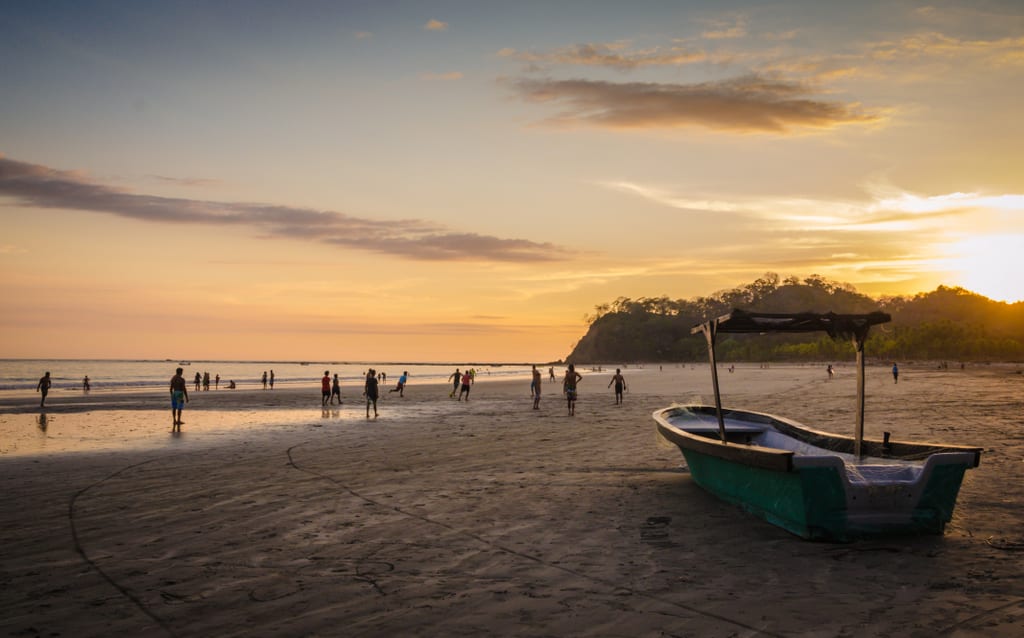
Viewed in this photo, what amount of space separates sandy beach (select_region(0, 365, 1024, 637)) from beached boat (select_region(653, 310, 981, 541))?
0.24 meters

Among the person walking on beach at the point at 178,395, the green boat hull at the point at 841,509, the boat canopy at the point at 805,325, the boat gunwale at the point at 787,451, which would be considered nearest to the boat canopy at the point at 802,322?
the boat canopy at the point at 805,325

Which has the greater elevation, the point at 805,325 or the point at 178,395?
the point at 805,325

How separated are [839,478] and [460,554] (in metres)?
4.34

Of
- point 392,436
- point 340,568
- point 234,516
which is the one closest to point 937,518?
point 340,568

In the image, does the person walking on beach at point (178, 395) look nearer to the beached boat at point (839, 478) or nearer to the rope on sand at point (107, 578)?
the rope on sand at point (107, 578)

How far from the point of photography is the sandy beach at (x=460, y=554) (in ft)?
17.7


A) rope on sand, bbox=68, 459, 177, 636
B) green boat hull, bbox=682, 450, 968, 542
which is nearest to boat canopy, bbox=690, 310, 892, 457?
green boat hull, bbox=682, 450, 968, 542

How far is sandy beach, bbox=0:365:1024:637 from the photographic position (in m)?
5.39

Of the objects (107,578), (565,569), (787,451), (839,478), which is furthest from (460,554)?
(839,478)

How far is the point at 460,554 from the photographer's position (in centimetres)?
731

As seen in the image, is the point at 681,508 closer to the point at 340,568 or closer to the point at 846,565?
the point at 846,565

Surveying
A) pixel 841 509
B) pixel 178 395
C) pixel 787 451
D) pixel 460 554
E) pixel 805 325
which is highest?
pixel 805 325

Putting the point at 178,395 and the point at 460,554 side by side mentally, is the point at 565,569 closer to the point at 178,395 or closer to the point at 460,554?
the point at 460,554

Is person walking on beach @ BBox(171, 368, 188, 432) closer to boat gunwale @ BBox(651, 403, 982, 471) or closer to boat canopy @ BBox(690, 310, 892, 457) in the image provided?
boat gunwale @ BBox(651, 403, 982, 471)
